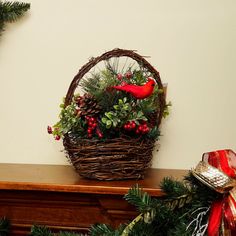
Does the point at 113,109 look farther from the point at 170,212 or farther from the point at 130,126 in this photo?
the point at 170,212

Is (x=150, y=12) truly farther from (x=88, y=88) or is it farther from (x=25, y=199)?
(x=25, y=199)

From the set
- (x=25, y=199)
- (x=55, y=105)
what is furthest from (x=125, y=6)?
(x=25, y=199)

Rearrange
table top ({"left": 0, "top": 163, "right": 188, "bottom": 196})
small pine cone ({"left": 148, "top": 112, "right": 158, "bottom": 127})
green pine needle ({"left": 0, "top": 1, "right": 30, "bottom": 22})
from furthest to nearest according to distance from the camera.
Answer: green pine needle ({"left": 0, "top": 1, "right": 30, "bottom": 22}), small pine cone ({"left": 148, "top": 112, "right": 158, "bottom": 127}), table top ({"left": 0, "top": 163, "right": 188, "bottom": 196})

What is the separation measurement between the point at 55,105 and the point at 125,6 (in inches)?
14.1

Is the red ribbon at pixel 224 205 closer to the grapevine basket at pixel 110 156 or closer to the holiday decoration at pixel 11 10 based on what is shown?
the grapevine basket at pixel 110 156

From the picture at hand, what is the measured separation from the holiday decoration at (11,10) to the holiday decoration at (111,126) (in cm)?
36

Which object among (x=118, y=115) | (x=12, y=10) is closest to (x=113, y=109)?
(x=118, y=115)

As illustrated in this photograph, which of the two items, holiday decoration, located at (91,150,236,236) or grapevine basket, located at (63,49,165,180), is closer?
holiday decoration, located at (91,150,236,236)

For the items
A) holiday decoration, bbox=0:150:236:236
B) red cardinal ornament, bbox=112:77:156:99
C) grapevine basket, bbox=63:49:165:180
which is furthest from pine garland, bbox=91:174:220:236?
red cardinal ornament, bbox=112:77:156:99

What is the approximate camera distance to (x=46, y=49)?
1036 millimetres

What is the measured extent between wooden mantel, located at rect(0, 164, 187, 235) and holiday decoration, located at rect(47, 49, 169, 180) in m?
0.04

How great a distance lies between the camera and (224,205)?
61 cm

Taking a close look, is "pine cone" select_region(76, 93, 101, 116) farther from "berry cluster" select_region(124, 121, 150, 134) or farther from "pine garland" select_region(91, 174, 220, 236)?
"pine garland" select_region(91, 174, 220, 236)

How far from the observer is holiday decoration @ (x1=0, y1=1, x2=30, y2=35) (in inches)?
40.9
